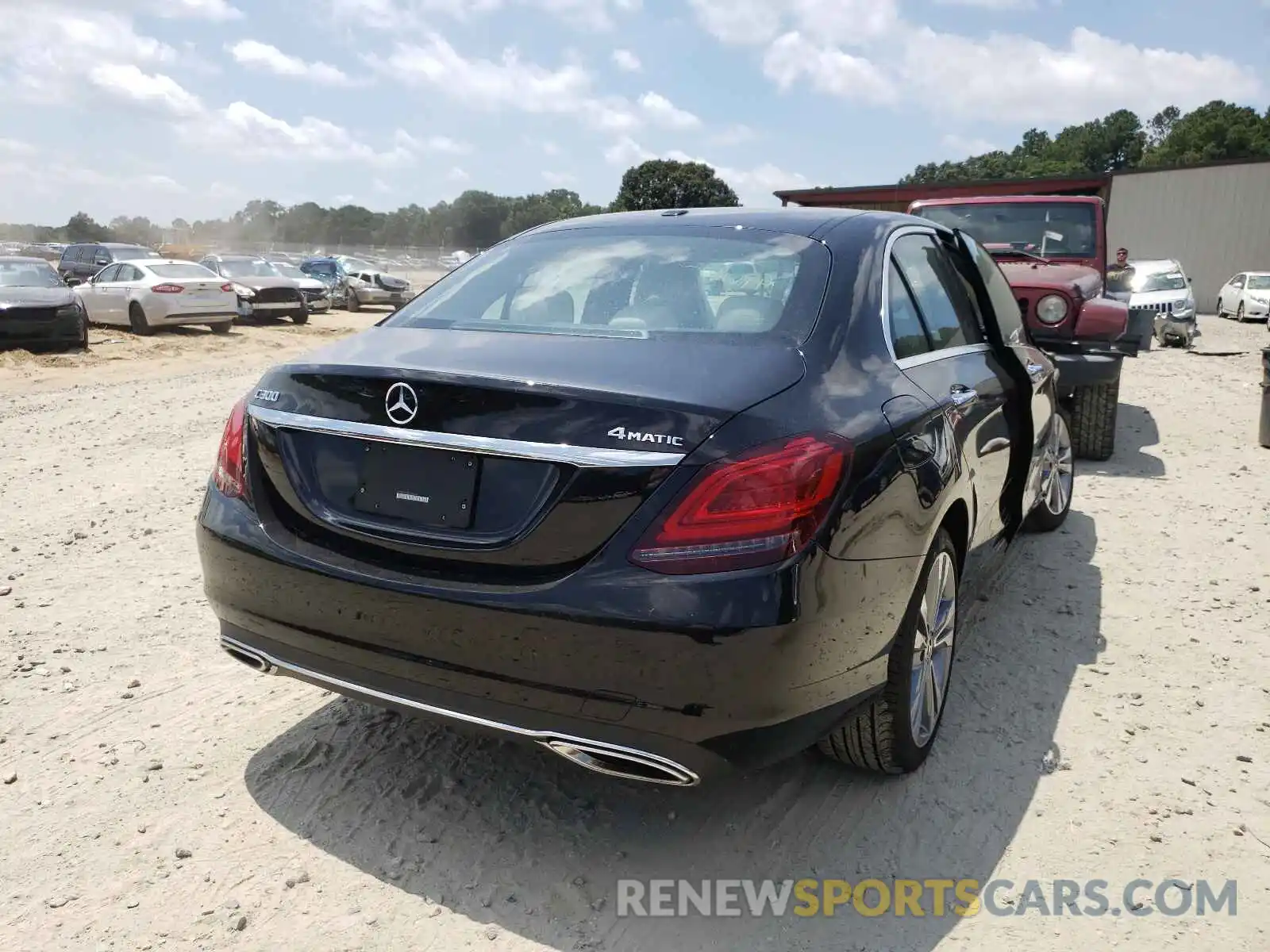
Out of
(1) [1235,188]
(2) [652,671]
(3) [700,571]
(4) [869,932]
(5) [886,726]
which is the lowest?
(4) [869,932]

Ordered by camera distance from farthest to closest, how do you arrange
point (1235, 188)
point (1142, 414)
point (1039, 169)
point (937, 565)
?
point (1039, 169) → point (1235, 188) → point (1142, 414) → point (937, 565)

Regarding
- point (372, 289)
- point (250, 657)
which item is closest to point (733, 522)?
point (250, 657)

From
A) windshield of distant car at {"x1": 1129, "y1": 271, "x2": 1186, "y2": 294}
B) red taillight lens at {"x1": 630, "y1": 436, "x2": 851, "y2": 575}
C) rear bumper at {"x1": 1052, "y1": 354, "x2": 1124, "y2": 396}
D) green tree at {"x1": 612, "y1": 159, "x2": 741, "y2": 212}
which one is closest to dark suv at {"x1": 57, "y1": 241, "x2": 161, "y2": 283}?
windshield of distant car at {"x1": 1129, "y1": 271, "x2": 1186, "y2": 294}

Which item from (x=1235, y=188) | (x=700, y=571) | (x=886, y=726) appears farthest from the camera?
(x=1235, y=188)

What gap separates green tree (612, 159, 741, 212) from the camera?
69625 mm

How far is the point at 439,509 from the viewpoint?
7.85ft

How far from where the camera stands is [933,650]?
313cm

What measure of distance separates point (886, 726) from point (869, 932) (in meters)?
0.59

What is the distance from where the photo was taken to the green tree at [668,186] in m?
69.6

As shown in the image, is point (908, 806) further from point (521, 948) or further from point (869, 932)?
point (521, 948)

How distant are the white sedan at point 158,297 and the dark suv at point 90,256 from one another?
6.20 meters

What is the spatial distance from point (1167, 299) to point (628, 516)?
1994 cm

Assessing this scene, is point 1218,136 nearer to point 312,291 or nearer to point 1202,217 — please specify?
point 1202,217

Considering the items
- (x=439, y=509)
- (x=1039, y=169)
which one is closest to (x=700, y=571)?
(x=439, y=509)
